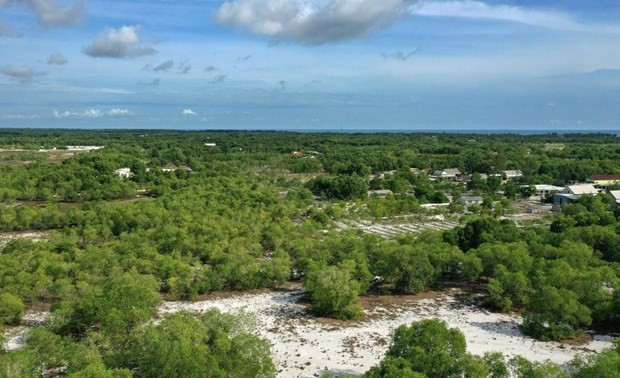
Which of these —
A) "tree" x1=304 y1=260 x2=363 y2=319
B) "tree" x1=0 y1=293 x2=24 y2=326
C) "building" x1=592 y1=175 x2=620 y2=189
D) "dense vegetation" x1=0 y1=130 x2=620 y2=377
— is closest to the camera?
"dense vegetation" x1=0 y1=130 x2=620 y2=377

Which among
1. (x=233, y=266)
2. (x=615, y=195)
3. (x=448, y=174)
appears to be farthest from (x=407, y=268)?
(x=448, y=174)

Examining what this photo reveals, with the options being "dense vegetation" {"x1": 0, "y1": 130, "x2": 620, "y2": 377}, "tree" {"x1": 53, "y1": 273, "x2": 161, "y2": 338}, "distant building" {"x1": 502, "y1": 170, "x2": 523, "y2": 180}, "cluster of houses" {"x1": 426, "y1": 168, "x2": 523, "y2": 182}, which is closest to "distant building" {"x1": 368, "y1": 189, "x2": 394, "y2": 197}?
"dense vegetation" {"x1": 0, "y1": 130, "x2": 620, "y2": 377}

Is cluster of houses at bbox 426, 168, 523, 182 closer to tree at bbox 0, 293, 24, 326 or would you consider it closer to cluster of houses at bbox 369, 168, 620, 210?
cluster of houses at bbox 369, 168, 620, 210

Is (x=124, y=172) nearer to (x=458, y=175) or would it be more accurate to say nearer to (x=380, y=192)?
(x=380, y=192)

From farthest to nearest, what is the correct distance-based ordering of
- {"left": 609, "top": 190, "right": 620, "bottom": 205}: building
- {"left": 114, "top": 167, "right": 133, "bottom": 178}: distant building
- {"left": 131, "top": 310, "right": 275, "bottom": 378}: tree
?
{"left": 114, "top": 167, "right": 133, "bottom": 178}: distant building < {"left": 609, "top": 190, "right": 620, "bottom": 205}: building < {"left": 131, "top": 310, "right": 275, "bottom": 378}: tree

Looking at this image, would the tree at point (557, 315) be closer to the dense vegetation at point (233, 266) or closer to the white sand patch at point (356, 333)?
the dense vegetation at point (233, 266)

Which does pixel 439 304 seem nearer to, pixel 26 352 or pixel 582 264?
pixel 582 264

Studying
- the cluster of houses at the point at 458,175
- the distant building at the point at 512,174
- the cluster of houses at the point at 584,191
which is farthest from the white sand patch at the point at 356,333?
the distant building at the point at 512,174
